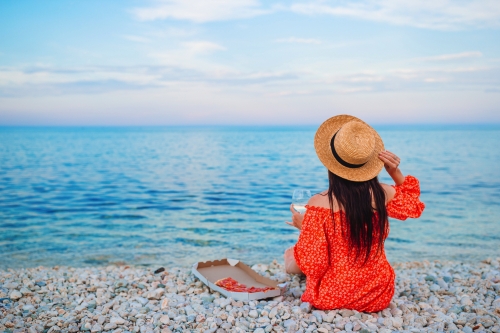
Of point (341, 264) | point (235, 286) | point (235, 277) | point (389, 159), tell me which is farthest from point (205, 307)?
point (389, 159)

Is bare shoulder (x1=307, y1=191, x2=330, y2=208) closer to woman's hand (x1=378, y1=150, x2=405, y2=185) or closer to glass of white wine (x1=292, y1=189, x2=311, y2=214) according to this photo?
glass of white wine (x1=292, y1=189, x2=311, y2=214)

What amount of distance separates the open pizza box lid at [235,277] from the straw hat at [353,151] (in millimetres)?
1636

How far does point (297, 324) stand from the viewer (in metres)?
3.73

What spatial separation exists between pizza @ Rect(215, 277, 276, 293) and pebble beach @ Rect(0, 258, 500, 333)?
133 millimetres

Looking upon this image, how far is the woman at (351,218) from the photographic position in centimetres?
358

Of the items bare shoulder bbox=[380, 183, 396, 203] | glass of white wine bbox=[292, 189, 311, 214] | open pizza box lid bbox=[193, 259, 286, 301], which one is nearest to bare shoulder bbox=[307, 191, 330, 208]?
glass of white wine bbox=[292, 189, 311, 214]

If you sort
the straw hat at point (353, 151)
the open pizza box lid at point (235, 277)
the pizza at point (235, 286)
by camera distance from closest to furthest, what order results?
the straw hat at point (353, 151), the open pizza box lid at point (235, 277), the pizza at point (235, 286)

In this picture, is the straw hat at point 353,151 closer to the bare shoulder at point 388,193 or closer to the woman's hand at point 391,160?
the woman's hand at point 391,160

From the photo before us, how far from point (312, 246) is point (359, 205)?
0.56 metres

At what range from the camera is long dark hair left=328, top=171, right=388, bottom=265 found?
12.0 feet

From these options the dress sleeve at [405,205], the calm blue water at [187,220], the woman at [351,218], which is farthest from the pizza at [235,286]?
the dress sleeve at [405,205]

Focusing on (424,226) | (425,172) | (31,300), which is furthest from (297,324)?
(425,172)

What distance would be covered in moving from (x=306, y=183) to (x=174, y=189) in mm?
5853

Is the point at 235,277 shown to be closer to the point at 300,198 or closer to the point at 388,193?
the point at 300,198
